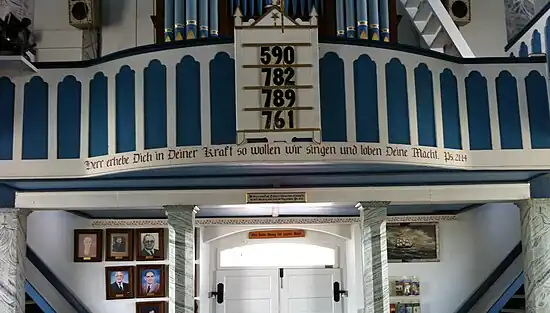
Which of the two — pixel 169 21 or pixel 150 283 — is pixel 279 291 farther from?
pixel 169 21

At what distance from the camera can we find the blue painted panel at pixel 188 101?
23.0 ft

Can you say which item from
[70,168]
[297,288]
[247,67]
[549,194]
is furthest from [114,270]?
[549,194]

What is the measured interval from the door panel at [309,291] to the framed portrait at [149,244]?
6.40 feet

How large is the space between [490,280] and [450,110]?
12.8 ft

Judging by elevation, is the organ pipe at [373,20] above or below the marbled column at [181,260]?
above

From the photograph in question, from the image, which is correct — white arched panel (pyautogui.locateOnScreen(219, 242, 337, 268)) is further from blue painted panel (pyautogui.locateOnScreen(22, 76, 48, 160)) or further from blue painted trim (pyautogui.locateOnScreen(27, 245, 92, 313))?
blue painted panel (pyautogui.locateOnScreen(22, 76, 48, 160))

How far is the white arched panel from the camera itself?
35.9ft

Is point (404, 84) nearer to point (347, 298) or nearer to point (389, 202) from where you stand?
point (389, 202)

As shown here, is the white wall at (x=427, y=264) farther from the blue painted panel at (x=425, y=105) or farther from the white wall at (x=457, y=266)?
the blue painted panel at (x=425, y=105)

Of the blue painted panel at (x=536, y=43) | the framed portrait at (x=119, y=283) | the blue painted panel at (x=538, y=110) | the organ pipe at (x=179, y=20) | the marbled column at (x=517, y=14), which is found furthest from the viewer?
the framed portrait at (x=119, y=283)

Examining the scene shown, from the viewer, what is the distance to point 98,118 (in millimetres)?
7410

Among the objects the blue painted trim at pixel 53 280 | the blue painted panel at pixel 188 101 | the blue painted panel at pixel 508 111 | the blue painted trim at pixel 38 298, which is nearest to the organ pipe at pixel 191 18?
the blue painted panel at pixel 188 101

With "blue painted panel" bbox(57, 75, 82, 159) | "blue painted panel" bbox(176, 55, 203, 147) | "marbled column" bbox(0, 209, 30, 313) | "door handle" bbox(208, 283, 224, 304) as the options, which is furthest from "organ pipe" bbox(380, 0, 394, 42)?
"marbled column" bbox(0, 209, 30, 313)

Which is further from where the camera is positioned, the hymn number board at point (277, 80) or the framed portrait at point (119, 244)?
the framed portrait at point (119, 244)
